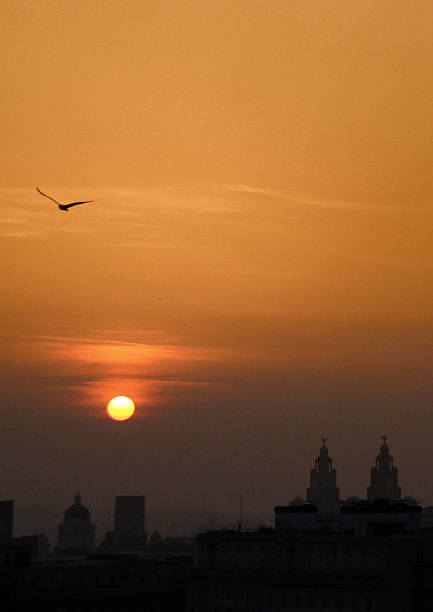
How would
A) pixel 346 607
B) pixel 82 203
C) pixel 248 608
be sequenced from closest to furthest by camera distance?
1. pixel 82 203
2. pixel 346 607
3. pixel 248 608

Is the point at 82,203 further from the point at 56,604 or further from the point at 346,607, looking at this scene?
the point at 56,604

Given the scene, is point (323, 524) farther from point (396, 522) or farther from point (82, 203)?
point (82, 203)

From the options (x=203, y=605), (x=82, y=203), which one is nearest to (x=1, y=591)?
(x=203, y=605)

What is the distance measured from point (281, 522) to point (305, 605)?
2627 cm

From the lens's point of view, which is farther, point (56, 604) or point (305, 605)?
point (56, 604)

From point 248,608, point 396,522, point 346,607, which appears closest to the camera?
point 346,607

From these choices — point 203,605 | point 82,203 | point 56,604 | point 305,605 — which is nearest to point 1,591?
point 56,604

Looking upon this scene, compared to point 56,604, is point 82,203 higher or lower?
higher

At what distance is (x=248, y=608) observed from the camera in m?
178

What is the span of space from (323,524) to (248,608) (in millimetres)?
18148

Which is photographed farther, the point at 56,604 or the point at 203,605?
the point at 56,604

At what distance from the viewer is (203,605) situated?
181750 mm

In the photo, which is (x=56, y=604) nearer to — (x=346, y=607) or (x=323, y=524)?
(x=323, y=524)

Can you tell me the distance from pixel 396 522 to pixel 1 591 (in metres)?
40.9
